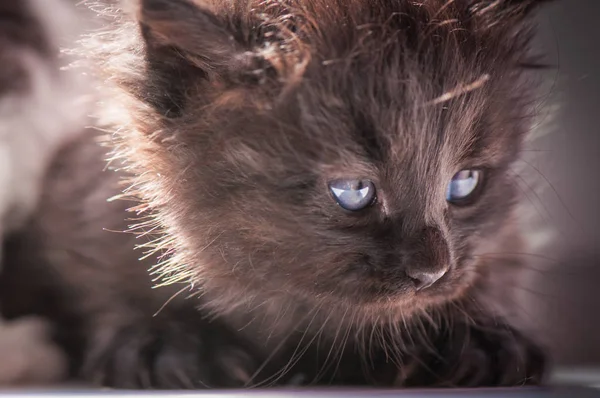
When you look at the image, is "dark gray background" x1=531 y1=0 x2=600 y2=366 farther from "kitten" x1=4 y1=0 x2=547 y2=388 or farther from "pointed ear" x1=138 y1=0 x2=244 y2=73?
"pointed ear" x1=138 y1=0 x2=244 y2=73

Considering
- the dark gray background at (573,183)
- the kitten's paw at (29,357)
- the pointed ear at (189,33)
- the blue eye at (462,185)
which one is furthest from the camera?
the dark gray background at (573,183)

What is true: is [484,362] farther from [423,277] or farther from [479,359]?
[423,277]

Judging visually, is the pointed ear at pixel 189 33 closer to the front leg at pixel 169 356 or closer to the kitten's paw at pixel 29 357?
the front leg at pixel 169 356

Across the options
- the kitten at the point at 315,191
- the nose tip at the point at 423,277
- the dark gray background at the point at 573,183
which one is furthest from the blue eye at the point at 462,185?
the dark gray background at the point at 573,183

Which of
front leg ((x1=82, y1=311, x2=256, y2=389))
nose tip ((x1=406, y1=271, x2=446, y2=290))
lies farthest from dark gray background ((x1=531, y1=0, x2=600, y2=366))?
front leg ((x1=82, y1=311, x2=256, y2=389))

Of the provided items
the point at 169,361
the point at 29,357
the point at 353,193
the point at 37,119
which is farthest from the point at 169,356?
the point at 37,119

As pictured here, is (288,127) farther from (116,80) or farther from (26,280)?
(26,280)

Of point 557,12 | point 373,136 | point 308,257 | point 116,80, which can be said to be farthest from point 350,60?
point 557,12
